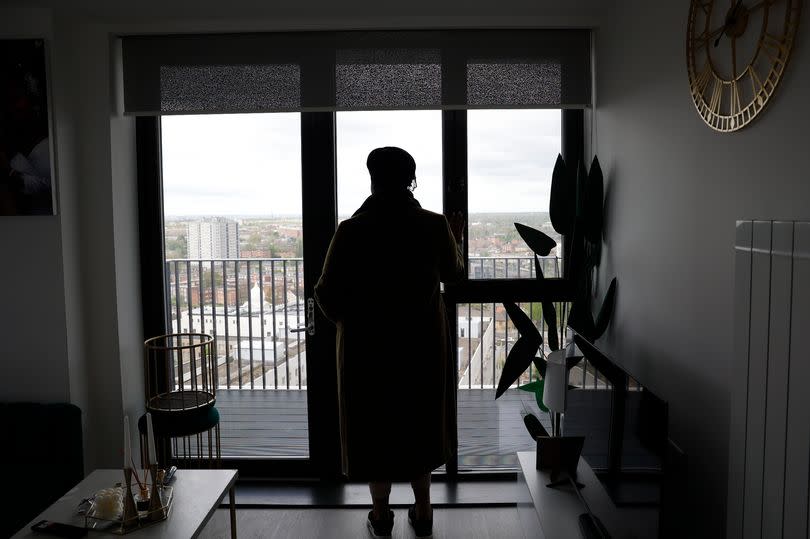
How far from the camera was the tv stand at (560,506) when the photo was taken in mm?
1755

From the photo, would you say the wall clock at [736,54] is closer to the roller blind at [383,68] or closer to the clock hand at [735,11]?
the clock hand at [735,11]

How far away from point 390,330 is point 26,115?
179 cm

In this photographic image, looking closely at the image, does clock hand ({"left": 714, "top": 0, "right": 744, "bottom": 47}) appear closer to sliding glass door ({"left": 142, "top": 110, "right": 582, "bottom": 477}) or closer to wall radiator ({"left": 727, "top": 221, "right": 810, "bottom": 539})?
wall radiator ({"left": 727, "top": 221, "right": 810, "bottom": 539})

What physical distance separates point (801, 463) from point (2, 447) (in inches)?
104

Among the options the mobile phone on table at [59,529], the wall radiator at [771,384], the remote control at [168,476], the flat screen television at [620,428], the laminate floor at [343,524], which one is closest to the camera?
the wall radiator at [771,384]

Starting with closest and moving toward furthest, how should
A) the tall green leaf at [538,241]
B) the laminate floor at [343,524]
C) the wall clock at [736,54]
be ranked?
1. the wall clock at [736,54]
2. the laminate floor at [343,524]
3. the tall green leaf at [538,241]

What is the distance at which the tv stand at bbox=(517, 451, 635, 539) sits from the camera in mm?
1755

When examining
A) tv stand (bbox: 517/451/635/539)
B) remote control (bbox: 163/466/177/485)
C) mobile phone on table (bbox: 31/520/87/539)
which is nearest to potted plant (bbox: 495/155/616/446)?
tv stand (bbox: 517/451/635/539)

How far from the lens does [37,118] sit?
2508mm

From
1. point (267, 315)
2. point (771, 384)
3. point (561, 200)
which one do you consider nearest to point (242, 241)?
point (267, 315)

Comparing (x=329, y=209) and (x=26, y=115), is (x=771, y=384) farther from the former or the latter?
(x=26, y=115)

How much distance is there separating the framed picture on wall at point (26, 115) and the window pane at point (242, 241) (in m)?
0.52

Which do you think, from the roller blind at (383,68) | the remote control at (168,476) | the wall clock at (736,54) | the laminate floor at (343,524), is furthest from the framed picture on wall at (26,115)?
the wall clock at (736,54)

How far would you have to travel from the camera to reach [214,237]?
2971 millimetres
